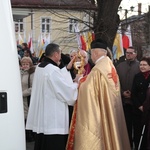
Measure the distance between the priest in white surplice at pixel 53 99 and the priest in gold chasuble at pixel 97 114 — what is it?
0.45 feet

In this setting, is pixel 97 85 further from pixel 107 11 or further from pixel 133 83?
pixel 107 11

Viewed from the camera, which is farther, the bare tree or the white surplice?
the bare tree

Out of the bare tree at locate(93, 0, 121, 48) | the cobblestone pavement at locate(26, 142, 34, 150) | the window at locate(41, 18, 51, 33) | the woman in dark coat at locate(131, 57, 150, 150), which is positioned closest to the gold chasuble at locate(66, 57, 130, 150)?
the woman in dark coat at locate(131, 57, 150, 150)

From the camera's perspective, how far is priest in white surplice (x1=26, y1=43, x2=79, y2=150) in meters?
5.01

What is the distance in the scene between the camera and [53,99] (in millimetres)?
5078

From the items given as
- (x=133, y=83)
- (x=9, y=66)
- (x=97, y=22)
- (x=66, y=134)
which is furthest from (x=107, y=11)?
(x=9, y=66)

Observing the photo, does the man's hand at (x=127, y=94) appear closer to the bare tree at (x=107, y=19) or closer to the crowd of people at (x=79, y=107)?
the crowd of people at (x=79, y=107)

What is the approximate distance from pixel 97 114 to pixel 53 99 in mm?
626

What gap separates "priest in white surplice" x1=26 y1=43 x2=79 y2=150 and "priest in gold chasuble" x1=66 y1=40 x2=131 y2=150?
0.45 feet

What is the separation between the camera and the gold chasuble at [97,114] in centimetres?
501

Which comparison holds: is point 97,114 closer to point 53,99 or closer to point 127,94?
point 53,99

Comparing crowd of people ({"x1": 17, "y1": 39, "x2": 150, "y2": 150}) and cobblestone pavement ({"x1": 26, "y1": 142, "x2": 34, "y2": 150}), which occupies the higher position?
crowd of people ({"x1": 17, "y1": 39, "x2": 150, "y2": 150})

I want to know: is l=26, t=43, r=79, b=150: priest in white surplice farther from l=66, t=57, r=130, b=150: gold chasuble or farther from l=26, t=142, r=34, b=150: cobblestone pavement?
l=26, t=142, r=34, b=150: cobblestone pavement

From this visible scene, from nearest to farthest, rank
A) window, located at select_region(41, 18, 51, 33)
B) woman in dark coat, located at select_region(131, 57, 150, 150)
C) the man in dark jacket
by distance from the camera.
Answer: woman in dark coat, located at select_region(131, 57, 150, 150), the man in dark jacket, window, located at select_region(41, 18, 51, 33)
